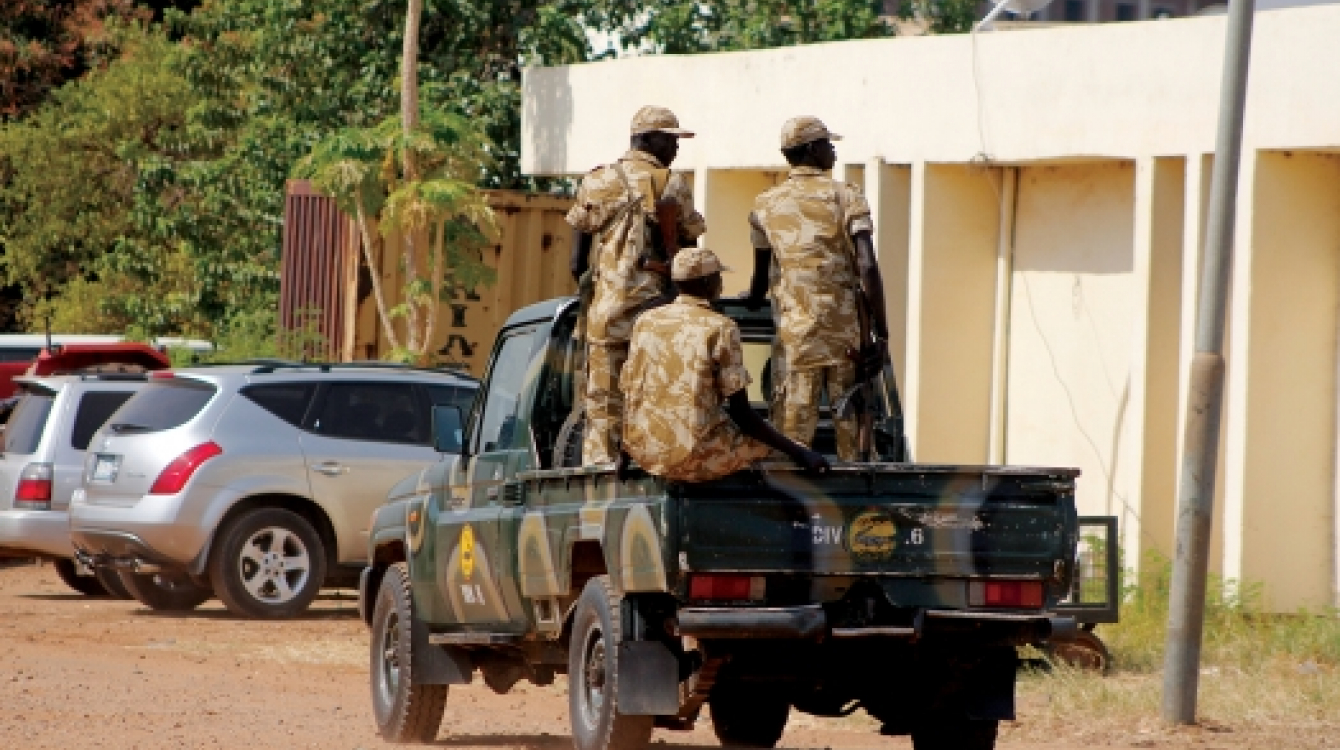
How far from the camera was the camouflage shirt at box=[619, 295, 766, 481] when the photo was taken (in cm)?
822

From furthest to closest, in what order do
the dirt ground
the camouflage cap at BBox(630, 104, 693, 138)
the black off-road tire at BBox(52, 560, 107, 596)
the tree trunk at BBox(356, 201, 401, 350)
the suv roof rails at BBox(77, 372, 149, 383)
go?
the tree trunk at BBox(356, 201, 401, 350)
the black off-road tire at BBox(52, 560, 107, 596)
the suv roof rails at BBox(77, 372, 149, 383)
the dirt ground
the camouflage cap at BBox(630, 104, 693, 138)

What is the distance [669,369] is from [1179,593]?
13.8 ft

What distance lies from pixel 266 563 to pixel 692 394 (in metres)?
8.93

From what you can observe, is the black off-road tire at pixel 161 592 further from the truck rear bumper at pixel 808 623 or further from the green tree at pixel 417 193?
the truck rear bumper at pixel 808 623

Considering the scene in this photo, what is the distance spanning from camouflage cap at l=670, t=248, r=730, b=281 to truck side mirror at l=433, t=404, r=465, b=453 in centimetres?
207

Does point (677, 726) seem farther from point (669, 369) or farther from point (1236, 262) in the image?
point (1236, 262)

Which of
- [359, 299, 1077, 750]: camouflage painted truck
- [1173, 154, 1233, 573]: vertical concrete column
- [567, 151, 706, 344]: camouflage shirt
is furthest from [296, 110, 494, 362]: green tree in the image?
[359, 299, 1077, 750]: camouflage painted truck

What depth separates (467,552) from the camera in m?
10.2

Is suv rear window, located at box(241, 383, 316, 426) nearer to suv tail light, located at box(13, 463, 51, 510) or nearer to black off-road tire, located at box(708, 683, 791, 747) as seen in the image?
suv tail light, located at box(13, 463, 51, 510)

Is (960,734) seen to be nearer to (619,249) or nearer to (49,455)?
(619,249)

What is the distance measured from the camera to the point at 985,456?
699 inches

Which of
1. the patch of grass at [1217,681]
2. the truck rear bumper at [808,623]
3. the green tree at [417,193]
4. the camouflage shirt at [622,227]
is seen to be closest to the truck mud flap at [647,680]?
the truck rear bumper at [808,623]

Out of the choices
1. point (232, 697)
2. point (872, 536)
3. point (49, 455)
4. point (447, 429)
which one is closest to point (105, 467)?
point (49, 455)

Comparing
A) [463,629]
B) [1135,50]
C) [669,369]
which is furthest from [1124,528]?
[669,369]
